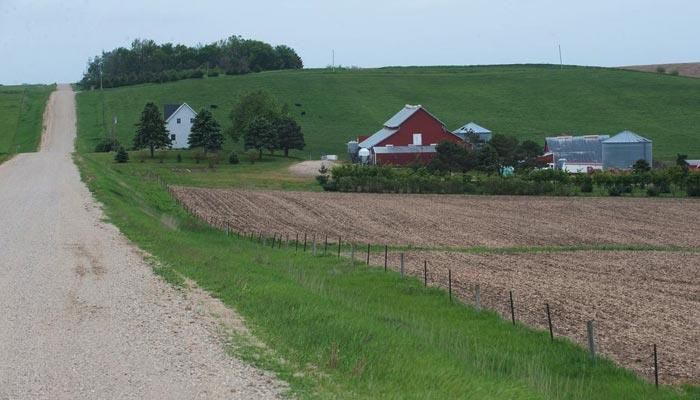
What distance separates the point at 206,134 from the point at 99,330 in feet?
247

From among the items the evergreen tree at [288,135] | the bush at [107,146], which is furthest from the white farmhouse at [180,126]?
the evergreen tree at [288,135]

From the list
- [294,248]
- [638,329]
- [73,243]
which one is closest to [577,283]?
[638,329]

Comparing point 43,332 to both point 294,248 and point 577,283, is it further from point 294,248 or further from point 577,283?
point 294,248

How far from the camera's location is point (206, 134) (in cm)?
8638

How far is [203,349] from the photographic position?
435 inches

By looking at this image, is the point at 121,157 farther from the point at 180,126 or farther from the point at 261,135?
the point at 180,126

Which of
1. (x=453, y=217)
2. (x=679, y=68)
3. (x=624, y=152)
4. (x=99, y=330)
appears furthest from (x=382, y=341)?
(x=679, y=68)

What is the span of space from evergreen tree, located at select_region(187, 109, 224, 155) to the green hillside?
32.0 ft

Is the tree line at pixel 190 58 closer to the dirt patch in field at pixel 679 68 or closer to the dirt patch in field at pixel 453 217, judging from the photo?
the dirt patch in field at pixel 679 68

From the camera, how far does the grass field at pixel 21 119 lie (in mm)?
94731

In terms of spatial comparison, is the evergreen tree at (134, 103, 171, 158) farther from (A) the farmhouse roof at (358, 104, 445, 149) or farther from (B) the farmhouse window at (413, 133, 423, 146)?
(B) the farmhouse window at (413, 133, 423, 146)

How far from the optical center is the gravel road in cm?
931

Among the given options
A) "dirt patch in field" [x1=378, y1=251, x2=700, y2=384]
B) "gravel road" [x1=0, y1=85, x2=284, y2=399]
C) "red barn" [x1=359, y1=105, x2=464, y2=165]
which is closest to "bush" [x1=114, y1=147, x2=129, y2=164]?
"red barn" [x1=359, y1=105, x2=464, y2=165]

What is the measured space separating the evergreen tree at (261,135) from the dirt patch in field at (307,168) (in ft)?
21.8
